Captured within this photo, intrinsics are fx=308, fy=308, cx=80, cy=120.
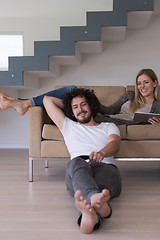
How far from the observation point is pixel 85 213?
136 centimetres

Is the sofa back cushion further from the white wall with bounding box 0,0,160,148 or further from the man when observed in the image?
the white wall with bounding box 0,0,160,148

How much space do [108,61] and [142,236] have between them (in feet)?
12.5

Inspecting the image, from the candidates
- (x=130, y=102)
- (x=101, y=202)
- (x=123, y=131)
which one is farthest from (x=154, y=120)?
(x=101, y=202)

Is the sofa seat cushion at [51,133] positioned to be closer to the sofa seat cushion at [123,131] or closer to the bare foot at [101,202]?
the sofa seat cushion at [123,131]

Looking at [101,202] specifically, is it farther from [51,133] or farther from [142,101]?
[142,101]

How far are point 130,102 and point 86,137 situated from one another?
1.03 metres

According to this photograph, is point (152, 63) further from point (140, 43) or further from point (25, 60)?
point (25, 60)

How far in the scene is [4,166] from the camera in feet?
10.8

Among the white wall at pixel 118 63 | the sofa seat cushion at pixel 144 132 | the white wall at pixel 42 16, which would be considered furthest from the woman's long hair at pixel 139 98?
the white wall at pixel 42 16

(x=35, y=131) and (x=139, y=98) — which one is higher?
(x=139, y=98)

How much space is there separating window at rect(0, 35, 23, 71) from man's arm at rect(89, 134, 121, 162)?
3477mm

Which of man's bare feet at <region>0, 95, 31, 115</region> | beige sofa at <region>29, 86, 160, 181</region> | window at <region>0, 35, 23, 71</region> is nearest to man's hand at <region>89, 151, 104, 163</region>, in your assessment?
beige sofa at <region>29, 86, 160, 181</region>

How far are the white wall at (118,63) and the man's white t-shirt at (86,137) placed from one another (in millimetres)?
2831

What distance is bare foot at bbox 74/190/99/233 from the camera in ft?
4.33
